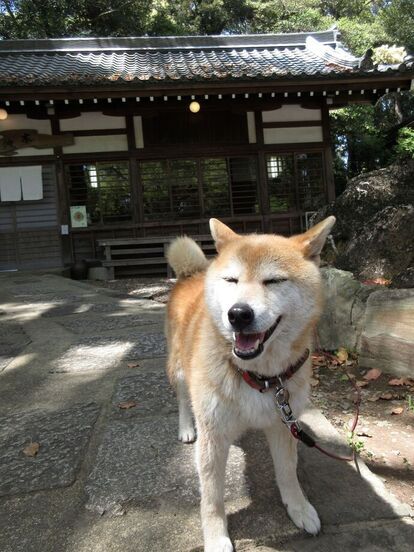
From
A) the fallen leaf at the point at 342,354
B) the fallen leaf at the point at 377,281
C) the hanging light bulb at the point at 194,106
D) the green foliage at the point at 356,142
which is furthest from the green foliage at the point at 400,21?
the fallen leaf at the point at 342,354

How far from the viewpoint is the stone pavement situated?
1749mm

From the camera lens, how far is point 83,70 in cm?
978

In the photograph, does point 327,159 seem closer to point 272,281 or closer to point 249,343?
point 272,281

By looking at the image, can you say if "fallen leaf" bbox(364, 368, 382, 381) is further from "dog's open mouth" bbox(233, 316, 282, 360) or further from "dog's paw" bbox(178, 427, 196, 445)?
"dog's open mouth" bbox(233, 316, 282, 360)

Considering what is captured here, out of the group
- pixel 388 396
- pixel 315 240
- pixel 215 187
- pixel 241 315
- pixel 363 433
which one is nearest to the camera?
pixel 241 315

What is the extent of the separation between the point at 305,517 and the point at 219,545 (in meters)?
0.38

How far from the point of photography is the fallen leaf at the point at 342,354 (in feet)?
12.4

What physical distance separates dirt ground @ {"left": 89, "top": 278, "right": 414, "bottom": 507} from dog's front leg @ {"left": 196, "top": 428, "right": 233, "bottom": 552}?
104 centimetres

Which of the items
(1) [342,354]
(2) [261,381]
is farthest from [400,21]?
(2) [261,381]

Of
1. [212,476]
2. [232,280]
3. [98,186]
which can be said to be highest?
[98,186]

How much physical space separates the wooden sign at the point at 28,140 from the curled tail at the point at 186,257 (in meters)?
8.31

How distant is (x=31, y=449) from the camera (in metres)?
2.40

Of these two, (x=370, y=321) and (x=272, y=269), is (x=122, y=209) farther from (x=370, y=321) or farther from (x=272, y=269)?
(x=272, y=269)

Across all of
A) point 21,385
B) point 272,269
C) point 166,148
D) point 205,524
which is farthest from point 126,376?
point 166,148
